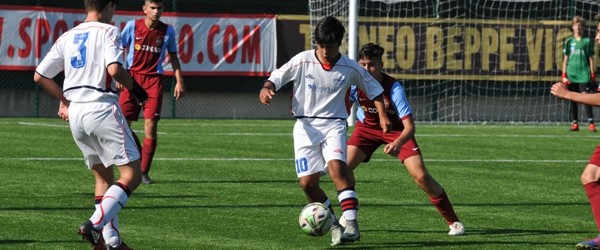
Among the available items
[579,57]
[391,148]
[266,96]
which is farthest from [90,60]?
[579,57]

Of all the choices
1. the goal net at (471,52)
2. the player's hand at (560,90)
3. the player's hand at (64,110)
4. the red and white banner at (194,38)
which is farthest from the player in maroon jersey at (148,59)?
the goal net at (471,52)

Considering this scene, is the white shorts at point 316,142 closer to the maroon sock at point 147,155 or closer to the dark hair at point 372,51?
the dark hair at point 372,51

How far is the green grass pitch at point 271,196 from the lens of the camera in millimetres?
9156

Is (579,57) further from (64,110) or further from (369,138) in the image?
(64,110)

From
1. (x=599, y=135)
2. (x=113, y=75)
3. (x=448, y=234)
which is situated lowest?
(x=599, y=135)

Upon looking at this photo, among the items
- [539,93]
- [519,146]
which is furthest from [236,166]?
[539,93]

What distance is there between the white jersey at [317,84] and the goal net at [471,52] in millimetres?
16489

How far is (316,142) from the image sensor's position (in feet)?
29.3

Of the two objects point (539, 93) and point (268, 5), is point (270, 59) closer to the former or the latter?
point (268, 5)

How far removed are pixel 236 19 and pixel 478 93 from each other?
541 cm

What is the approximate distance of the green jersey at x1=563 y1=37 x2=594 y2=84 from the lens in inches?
880

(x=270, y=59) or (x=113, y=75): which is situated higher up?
(x=113, y=75)

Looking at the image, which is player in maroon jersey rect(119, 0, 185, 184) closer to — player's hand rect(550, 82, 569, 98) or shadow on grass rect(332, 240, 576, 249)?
shadow on grass rect(332, 240, 576, 249)

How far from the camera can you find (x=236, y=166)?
15.2 m
